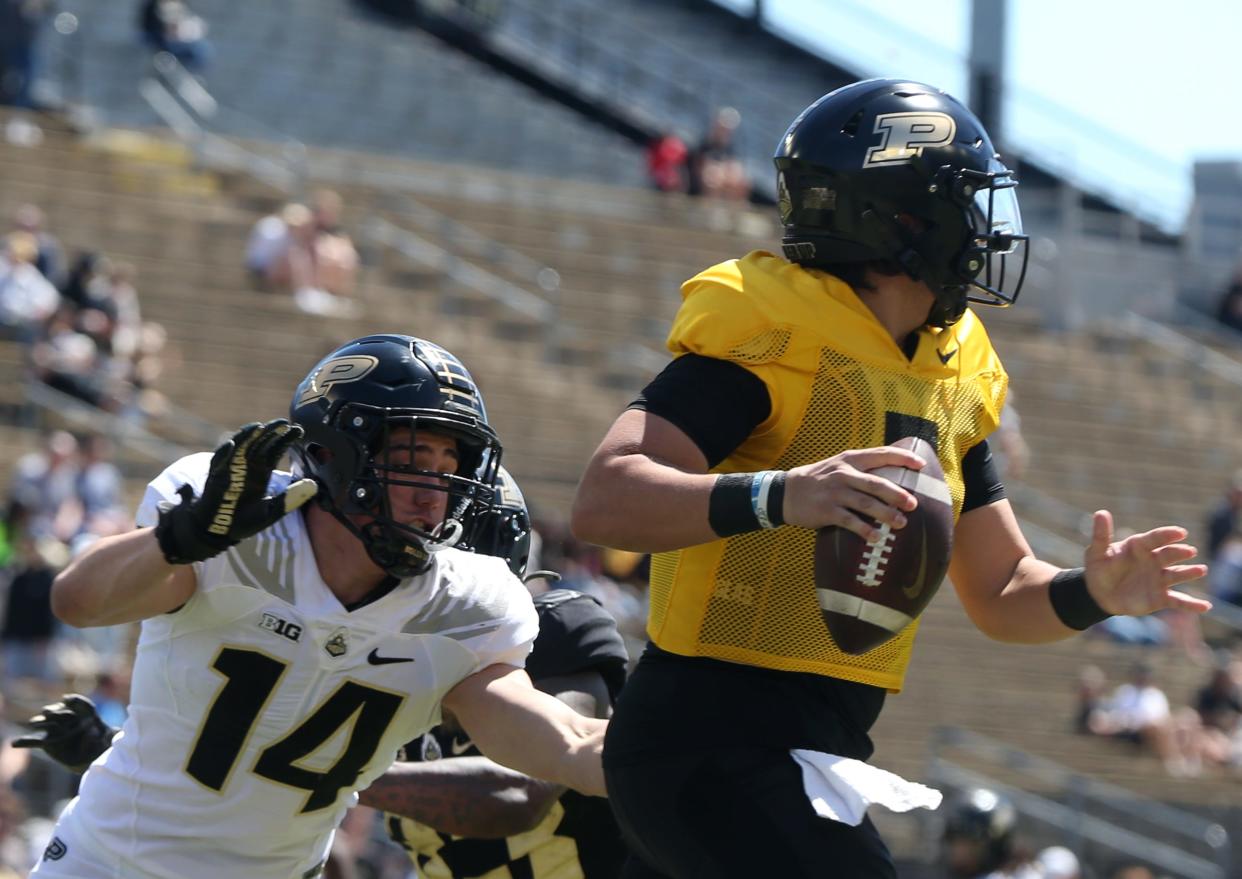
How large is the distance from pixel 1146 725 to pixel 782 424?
11205mm

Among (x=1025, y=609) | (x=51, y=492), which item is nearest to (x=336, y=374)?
(x=1025, y=609)

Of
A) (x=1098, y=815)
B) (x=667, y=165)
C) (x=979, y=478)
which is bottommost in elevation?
(x=1098, y=815)

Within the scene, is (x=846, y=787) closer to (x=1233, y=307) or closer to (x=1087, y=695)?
(x=1087, y=695)

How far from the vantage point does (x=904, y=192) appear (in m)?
3.72

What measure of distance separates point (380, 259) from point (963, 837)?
31.9 ft

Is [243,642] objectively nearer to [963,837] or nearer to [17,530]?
[963,837]

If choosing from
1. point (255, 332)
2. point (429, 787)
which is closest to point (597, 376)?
point (255, 332)

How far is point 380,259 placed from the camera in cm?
1666

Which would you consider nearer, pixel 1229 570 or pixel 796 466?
pixel 796 466

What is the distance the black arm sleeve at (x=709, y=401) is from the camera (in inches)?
138

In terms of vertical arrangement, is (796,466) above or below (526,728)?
above

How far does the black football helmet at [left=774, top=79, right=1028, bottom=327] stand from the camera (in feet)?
12.2

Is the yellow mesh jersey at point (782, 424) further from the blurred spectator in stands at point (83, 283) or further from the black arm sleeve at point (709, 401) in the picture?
the blurred spectator in stands at point (83, 283)

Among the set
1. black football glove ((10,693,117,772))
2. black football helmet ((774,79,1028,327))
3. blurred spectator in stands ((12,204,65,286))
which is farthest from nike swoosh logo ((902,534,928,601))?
blurred spectator in stands ((12,204,65,286))
